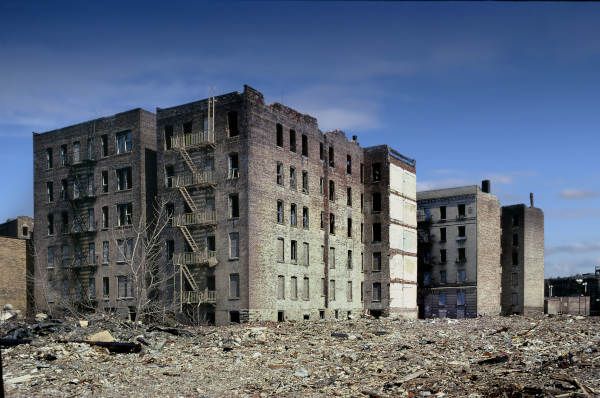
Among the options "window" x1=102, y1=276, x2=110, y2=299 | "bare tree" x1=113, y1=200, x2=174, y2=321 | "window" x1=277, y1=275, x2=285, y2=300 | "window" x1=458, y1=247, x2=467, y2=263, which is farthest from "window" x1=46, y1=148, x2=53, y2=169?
"window" x1=458, y1=247, x2=467, y2=263

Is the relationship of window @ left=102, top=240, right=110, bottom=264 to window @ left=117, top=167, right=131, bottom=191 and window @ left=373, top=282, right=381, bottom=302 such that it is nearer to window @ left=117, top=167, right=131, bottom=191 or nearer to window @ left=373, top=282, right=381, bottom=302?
window @ left=117, top=167, right=131, bottom=191

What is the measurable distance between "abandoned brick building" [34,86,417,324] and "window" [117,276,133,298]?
0.11 m

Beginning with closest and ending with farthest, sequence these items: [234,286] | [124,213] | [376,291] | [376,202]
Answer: [234,286], [124,213], [376,291], [376,202]

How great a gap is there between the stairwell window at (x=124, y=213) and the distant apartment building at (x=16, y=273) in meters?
9.41

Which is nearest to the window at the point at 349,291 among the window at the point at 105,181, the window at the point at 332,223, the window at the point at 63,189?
the window at the point at 332,223

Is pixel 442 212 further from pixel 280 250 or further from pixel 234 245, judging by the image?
pixel 234 245

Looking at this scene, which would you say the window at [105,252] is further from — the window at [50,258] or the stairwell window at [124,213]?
the window at [50,258]

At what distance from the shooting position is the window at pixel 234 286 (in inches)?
1527

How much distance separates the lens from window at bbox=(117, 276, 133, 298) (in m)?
44.0

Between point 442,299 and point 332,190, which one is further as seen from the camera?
point 442,299

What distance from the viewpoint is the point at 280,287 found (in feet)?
136

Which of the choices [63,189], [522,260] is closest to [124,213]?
[63,189]

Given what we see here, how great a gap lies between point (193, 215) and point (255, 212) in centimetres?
451

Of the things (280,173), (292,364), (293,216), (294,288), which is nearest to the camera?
(292,364)
